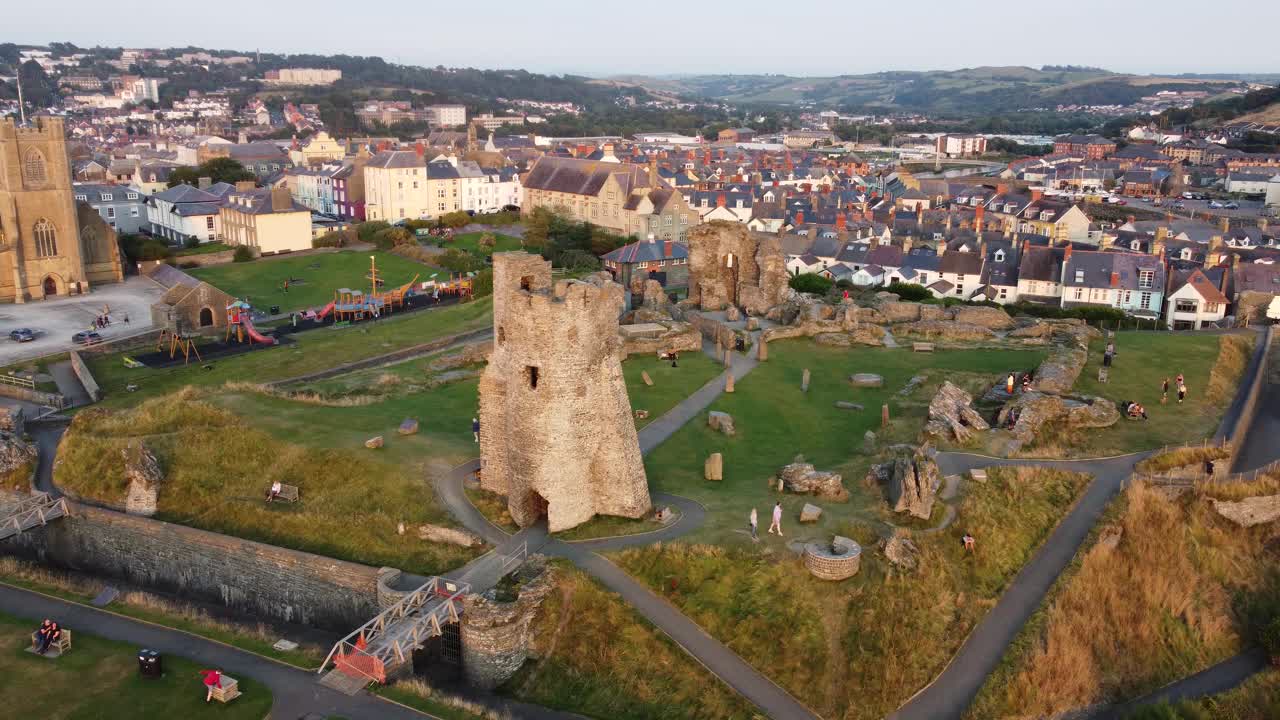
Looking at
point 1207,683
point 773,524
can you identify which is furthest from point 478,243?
point 1207,683

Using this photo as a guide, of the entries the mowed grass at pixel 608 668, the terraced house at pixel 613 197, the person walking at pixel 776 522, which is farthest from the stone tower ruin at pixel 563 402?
the terraced house at pixel 613 197

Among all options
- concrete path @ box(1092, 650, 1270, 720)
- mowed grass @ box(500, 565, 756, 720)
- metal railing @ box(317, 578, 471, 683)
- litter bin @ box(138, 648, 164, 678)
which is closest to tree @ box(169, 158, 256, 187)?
litter bin @ box(138, 648, 164, 678)

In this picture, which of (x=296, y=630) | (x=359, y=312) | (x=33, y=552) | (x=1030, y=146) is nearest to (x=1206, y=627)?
(x=296, y=630)

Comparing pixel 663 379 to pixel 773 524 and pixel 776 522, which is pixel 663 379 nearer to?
pixel 773 524

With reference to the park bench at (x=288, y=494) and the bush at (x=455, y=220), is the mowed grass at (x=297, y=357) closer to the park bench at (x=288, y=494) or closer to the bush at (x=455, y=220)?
the park bench at (x=288, y=494)

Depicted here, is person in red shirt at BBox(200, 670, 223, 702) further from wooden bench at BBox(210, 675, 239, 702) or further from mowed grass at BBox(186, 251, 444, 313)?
mowed grass at BBox(186, 251, 444, 313)

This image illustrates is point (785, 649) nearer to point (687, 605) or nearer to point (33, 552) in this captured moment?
point (687, 605)

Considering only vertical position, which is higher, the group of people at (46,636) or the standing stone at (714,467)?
the standing stone at (714,467)
